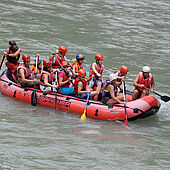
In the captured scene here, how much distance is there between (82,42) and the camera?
650 inches

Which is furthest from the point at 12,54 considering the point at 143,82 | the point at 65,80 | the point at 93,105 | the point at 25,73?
the point at 143,82

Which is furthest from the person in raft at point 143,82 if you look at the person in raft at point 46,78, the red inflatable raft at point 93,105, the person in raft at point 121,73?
the person in raft at point 46,78

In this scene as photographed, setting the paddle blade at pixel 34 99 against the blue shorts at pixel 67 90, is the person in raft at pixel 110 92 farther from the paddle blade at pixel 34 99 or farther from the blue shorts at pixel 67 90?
the paddle blade at pixel 34 99

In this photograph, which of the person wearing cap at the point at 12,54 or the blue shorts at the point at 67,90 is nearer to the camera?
the blue shorts at the point at 67,90

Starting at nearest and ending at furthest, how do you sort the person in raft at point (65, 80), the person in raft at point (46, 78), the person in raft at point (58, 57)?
the person in raft at point (65, 80) → the person in raft at point (46, 78) → the person in raft at point (58, 57)

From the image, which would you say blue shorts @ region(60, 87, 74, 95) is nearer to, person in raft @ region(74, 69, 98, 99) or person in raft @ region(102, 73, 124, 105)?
person in raft @ region(74, 69, 98, 99)

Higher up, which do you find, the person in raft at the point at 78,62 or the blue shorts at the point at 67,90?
the person in raft at the point at 78,62

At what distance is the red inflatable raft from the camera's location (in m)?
9.21

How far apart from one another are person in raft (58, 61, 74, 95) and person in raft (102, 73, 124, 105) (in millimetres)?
1007

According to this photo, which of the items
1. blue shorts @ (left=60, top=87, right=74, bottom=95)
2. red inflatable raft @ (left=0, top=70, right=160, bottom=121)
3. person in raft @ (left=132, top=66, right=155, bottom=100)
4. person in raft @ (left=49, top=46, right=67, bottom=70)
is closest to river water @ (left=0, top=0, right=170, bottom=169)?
red inflatable raft @ (left=0, top=70, right=160, bottom=121)

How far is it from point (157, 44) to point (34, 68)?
7.91 meters

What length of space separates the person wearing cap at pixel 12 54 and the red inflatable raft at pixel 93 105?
0.91 meters

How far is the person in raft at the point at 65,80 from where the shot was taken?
9602 millimetres

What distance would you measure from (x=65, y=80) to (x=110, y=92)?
1317 millimetres
